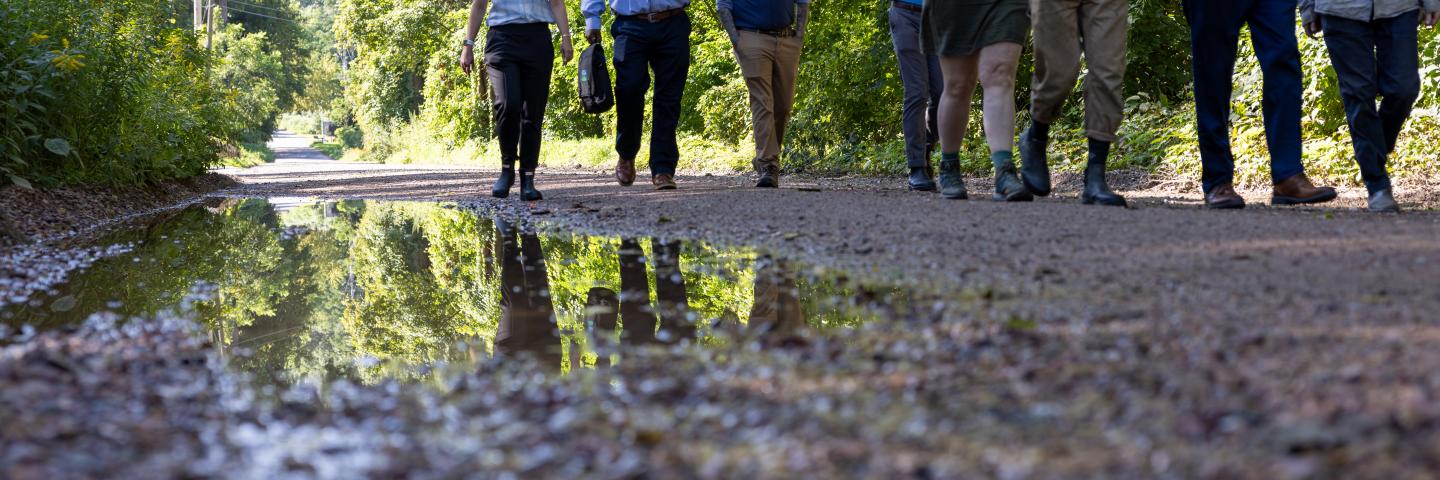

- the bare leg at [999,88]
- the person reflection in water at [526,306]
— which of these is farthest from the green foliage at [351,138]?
the person reflection in water at [526,306]

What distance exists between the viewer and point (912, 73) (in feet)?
24.0

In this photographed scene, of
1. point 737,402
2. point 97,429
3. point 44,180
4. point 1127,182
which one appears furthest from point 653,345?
point 1127,182

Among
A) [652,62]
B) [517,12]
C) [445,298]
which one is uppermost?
[517,12]

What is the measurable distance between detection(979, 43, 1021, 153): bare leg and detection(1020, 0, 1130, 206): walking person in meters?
0.12

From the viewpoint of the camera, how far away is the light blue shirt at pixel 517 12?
24.1ft

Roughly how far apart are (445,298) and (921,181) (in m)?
4.28

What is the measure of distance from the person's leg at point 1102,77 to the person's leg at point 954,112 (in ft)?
2.14

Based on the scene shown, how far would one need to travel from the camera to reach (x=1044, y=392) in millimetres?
1960

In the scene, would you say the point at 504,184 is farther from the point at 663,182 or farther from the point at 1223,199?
the point at 1223,199

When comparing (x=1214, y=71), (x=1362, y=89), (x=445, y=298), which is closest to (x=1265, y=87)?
(x=1214, y=71)

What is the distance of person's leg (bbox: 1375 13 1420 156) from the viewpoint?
5312 millimetres

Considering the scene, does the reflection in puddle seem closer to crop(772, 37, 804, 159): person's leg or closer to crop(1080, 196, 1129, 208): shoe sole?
crop(1080, 196, 1129, 208): shoe sole

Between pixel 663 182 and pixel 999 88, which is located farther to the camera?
pixel 663 182

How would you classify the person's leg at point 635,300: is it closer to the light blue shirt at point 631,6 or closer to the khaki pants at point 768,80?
the light blue shirt at point 631,6
